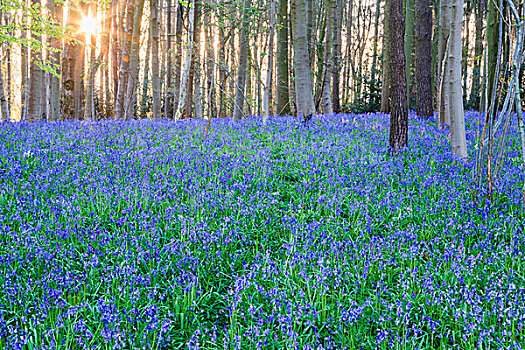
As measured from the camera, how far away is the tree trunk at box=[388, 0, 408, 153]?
726cm

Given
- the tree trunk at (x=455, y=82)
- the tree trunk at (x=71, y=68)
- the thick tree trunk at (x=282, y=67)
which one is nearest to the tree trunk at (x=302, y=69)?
the thick tree trunk at (x=282, y=67)

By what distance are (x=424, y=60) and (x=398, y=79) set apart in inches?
247

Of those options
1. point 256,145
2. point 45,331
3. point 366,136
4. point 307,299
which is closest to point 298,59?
point 366,136

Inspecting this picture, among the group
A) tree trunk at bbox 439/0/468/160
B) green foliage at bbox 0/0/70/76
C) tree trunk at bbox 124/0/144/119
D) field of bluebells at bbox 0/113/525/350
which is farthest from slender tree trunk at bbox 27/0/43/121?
tree trunk at bbox 439/0/468/160

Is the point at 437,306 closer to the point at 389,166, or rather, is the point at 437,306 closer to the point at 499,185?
the point at 499,185

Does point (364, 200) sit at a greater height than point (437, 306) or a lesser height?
greater

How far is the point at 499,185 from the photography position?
4.98 meters

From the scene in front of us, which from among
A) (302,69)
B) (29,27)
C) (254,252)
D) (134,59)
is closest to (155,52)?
(134,59)

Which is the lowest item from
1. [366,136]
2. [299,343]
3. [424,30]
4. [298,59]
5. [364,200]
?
[299,343]

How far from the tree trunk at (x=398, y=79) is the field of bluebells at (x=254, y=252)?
85cm

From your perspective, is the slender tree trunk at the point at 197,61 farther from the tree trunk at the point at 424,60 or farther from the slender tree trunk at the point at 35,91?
the tree trunk at the point at 424,60

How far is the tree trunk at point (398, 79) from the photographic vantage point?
726 centimetres

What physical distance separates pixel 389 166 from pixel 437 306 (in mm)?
3532

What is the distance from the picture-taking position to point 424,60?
12578mm
